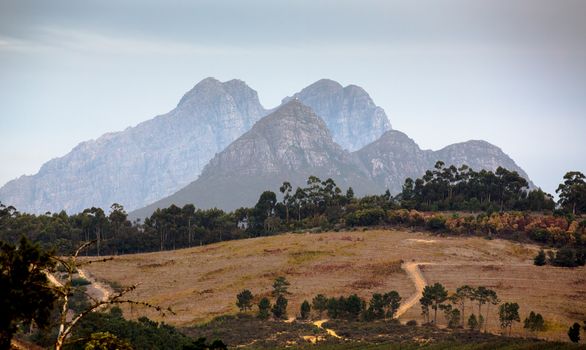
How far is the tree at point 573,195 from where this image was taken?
15950 centimetres

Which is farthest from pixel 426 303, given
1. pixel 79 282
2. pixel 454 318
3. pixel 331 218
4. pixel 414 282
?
pixel 331 218

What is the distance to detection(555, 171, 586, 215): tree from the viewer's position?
160 meters

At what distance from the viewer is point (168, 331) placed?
64250mm

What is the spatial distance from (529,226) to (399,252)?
32.5 meters

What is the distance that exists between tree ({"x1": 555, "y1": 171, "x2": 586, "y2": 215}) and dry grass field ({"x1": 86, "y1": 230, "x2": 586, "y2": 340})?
37.5 m

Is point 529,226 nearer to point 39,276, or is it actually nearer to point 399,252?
point 399,252

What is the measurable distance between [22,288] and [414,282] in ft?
296

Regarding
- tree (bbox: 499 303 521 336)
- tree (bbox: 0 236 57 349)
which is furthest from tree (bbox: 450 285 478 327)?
tree (bbox: 0 236 57 349)

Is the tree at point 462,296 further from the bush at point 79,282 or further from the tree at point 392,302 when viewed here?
the bush at point 79,282

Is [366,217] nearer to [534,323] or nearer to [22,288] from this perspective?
[534,323]

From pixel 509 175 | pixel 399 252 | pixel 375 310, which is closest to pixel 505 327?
pixel 375 310

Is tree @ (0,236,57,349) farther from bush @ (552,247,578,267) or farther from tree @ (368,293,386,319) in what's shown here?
bush @ (552,247,578,267)

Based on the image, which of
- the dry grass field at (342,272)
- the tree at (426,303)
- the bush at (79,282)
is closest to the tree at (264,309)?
the dry grass field at (342,272)

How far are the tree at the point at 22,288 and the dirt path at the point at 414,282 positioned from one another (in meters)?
69.4
